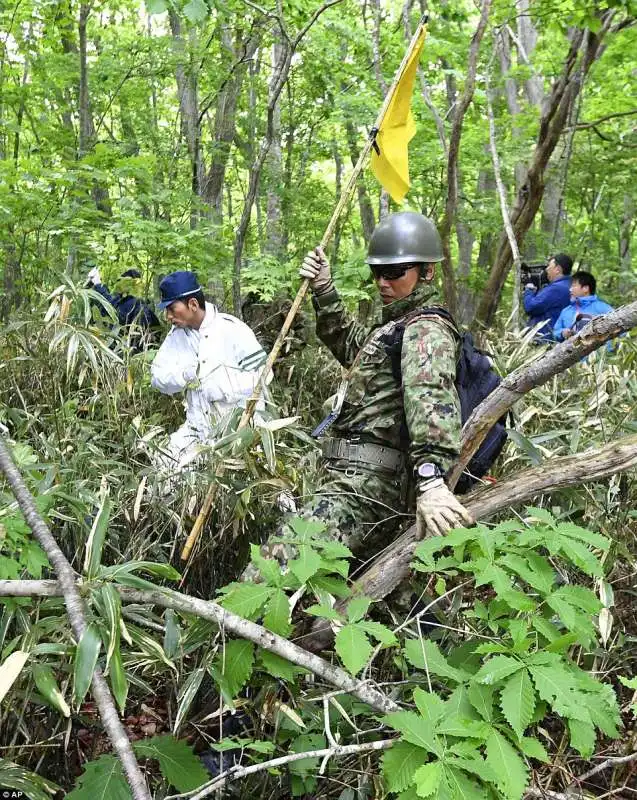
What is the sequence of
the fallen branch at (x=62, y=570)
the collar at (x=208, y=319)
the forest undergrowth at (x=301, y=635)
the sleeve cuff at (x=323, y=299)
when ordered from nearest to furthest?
the fallen branch at (x=62, y=570), the forest undergrowth at (x=301, y=635), the sleeve cuff at (x=323, y=299), the collar at (x=208, y=319)

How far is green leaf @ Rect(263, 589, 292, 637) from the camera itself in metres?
1.70

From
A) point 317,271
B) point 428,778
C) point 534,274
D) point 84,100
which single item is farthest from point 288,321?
point 84,100

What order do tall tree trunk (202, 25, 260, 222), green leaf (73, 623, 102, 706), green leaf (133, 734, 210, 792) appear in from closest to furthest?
green leaf (73, 623, 102, 706) → green leaf (133, 734, 210, 792) → tall tree trunk (202, 25, 260, 222)

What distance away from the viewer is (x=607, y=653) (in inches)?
100

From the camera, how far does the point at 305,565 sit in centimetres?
175

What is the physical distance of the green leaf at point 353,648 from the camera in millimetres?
1566

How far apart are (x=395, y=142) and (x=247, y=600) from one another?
7.78ft

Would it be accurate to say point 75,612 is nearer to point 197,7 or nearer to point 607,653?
point 607,653

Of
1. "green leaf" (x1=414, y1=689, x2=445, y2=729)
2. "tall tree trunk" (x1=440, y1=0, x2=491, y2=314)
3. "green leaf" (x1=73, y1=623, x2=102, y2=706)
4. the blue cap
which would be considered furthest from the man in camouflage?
"tall tree trunk" (x1=440, y1=0, x2=491, y2=314)

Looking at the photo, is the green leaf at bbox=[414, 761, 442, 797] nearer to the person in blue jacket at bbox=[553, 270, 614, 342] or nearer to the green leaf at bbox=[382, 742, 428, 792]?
the green leaf at bbox=[382, 742, 428, 792]

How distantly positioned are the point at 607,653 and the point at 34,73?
314 inches

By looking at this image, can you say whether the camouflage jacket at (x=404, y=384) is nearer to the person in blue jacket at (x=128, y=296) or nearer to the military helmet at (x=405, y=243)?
the military helmet at (x=405, y=243)

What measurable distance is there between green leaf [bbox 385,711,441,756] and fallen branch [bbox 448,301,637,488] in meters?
1.05

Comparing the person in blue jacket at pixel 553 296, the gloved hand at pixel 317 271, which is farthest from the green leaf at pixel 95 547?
the person in blue jacket at pixel 553 296
